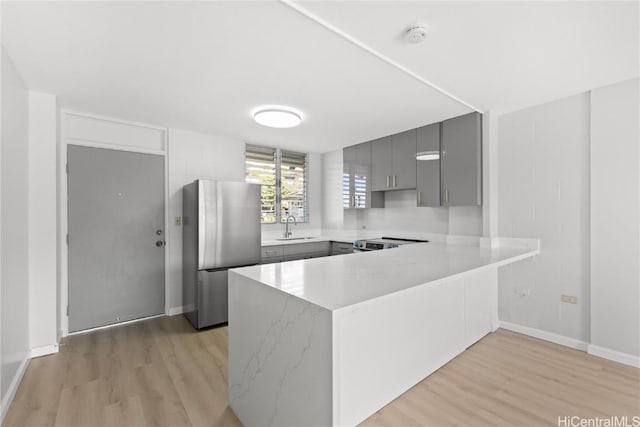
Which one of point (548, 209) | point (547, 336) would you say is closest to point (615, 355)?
point (547, 336)

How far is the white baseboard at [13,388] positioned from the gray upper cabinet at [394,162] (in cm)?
391

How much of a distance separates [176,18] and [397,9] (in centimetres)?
119

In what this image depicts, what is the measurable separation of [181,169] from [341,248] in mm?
2423

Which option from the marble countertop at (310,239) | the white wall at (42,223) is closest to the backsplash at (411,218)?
the marble countertop at (310,239)

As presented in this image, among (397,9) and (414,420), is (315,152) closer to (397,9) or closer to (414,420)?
(397,9)

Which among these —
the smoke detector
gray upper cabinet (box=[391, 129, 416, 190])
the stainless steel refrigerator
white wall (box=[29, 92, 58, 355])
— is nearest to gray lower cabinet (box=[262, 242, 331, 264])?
the stainless steel refrigerator

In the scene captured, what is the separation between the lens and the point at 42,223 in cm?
261

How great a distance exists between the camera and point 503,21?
5.44ft

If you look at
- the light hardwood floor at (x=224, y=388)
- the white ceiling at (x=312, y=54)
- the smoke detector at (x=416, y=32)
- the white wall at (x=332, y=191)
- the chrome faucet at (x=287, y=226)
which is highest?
the white ceiling at (x=312, y=54)

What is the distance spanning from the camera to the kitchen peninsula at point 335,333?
1249 millimetres

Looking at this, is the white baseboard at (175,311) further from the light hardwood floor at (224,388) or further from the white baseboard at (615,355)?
the white baseboard at (615,355)

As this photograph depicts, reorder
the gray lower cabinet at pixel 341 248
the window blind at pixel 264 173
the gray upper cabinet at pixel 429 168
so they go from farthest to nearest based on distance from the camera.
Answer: the window blind at pixel 264 173, the gray lower cabinet at pixel 341 248, the gray upper cabinet at pixel 429 168

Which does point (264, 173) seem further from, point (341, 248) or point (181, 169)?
point (341, 248)

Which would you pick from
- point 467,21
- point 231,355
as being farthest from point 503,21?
point 231,355
